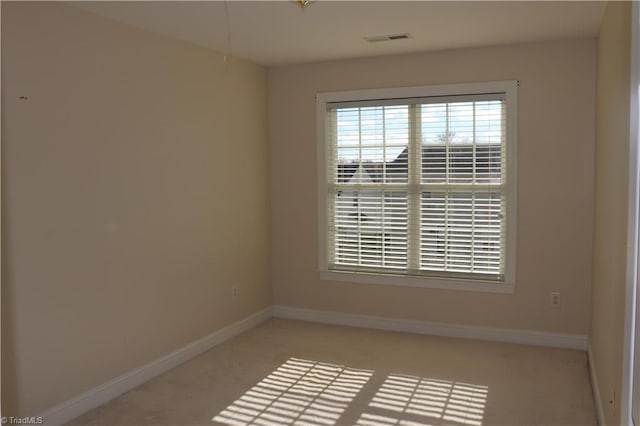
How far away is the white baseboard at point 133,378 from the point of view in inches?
125

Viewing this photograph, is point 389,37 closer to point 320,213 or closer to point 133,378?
point 320,213

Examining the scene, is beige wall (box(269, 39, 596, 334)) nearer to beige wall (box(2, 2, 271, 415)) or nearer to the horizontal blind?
the horizontal blind

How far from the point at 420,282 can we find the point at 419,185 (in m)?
0.83

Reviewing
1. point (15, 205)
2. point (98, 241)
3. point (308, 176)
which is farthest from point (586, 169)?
point (15, 205)

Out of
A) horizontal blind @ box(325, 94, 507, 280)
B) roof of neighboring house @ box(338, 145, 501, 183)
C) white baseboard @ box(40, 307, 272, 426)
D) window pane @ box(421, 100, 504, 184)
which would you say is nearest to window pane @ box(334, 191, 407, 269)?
horizontal blind @ box(325, 94, 507, 280)

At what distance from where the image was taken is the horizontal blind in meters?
4.50

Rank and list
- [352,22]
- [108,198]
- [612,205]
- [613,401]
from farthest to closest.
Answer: [352,22] < [108,198] < [612,205] < [613,401]

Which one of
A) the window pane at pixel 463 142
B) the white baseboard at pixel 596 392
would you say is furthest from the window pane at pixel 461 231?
the white baseboard at pixel 596 392

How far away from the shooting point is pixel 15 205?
2.90m

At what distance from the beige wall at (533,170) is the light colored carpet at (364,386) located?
0.97 feet

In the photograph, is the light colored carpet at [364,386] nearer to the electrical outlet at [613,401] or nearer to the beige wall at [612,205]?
the beige wall at [612,205]

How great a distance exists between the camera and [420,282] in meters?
4.79

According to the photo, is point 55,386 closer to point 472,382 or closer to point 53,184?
point 53,184

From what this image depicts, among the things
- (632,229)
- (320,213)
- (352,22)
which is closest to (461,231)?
(320,213)
